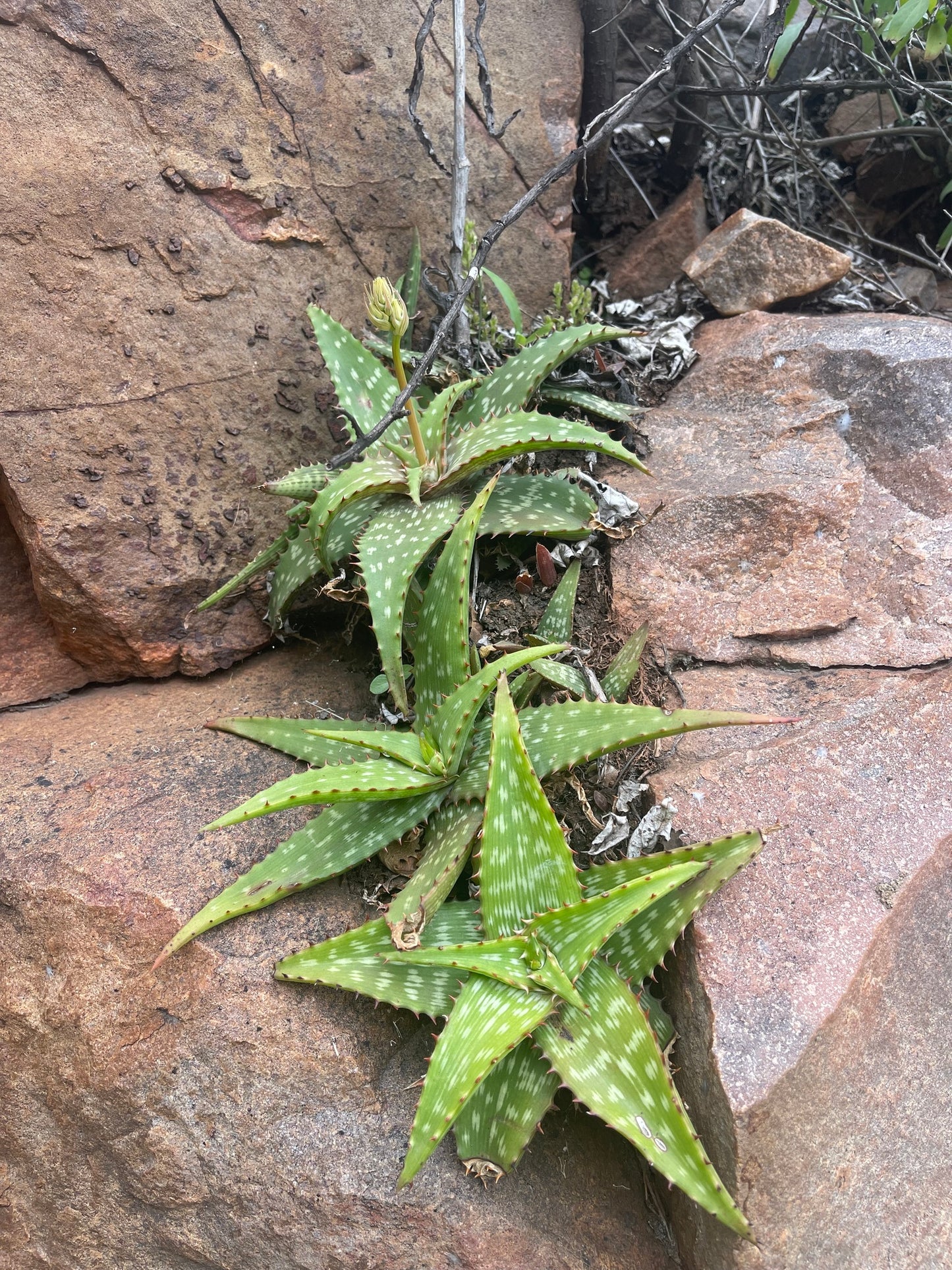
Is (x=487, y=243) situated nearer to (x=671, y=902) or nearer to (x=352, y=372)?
(x=352, y=372)

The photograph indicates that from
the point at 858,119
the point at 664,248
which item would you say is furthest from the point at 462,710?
the point at 858,119

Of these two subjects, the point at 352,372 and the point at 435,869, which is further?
the point at 352,372

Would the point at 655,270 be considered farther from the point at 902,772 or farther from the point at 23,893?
the point at 23,893

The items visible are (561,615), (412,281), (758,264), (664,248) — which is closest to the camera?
(561,615)

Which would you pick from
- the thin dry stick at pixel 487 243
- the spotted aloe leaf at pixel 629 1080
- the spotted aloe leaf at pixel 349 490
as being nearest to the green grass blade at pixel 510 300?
the thin dry stick at pixel 487 243

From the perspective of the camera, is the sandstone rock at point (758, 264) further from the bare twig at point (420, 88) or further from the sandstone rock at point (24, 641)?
the sandstone rock at point (24, 641)

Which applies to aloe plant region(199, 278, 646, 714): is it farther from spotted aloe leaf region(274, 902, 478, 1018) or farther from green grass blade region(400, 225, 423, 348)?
spotted aloe leaf region(274, 902, 478, 1018)

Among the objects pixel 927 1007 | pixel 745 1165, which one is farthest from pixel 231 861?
pixel 927 1007
